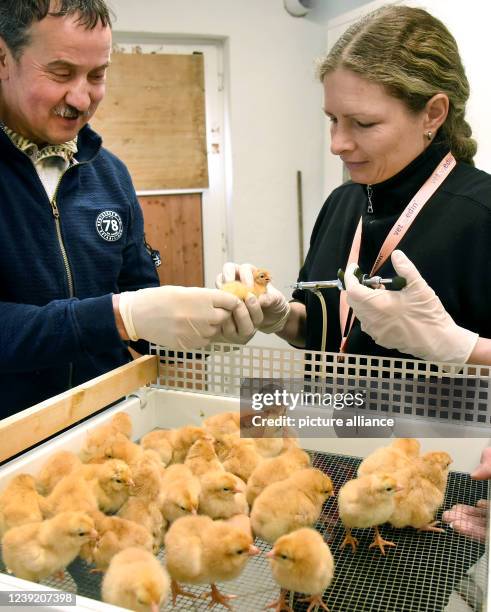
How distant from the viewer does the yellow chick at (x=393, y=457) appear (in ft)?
3.54

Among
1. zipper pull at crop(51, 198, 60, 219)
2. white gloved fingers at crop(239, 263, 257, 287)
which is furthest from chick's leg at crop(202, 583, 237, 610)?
zipper pull at crop(51, 198, 60, 219)

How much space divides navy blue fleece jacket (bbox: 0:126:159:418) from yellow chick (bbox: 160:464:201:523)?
1.20ft

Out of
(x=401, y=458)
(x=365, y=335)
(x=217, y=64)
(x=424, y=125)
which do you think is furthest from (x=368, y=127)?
(x=217, y=64)

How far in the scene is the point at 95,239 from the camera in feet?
5.32

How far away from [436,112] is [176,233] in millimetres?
2848

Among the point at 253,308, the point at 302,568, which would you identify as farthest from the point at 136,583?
the point at 253,308

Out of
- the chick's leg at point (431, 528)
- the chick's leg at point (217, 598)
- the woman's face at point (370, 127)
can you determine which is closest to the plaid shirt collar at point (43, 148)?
the woman's face at point (370, 127)

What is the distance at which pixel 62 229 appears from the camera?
154cm

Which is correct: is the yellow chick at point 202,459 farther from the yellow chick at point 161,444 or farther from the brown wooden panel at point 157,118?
the brown wooden panel at point 157,118

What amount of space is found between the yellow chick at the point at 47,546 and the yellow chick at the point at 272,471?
0.33m

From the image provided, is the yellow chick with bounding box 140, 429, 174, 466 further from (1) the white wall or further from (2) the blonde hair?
(1) the white wall

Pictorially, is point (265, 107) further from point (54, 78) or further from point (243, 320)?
point (243, 320)

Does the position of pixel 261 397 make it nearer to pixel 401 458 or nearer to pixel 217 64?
pixel 401 458

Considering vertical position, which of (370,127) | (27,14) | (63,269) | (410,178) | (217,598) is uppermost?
(27,14)
